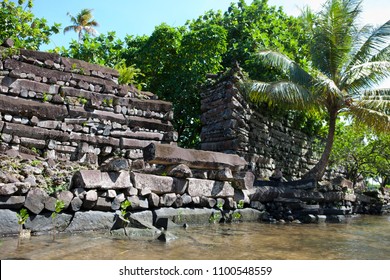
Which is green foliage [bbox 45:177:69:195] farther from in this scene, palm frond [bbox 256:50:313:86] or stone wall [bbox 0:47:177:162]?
palm frond [bbox 256:50:313:86]

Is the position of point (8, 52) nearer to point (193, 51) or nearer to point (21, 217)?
point (21, 217)

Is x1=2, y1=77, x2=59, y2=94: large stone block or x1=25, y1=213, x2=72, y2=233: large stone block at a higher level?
x1=2, y1=77, x2=59, y2=94: large stone block

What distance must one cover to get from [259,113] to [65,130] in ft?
22.1

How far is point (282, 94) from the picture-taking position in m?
11.3

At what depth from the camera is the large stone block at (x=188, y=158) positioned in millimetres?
5455

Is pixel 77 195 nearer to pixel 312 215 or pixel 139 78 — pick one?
pixel 312 215

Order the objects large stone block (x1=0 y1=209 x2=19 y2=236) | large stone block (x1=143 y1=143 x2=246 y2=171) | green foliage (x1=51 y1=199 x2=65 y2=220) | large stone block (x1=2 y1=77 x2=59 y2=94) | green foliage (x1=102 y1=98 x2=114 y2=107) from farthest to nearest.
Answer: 1. green foliage (x1=102 y1=98 x2=114 y2=107)
2. large stone block (x1=2 y1=77 x2=59 y2=94)
3. large stone block (x1=143 y1=143 x2=246 y2=171)
4. green foliage (x1=51 y1=199 x2=65 y2=220)
5. large stone block (x1=0 y1=209 x2=19 y2=236)

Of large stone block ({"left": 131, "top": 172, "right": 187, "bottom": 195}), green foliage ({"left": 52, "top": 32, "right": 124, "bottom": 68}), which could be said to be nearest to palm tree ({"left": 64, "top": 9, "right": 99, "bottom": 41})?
green foliage ({"left": 52, "top": 32, "right": 124, "bottom": 68})

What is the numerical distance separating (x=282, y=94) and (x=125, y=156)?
549 centimetres

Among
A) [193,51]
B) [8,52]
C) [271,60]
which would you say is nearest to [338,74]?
[271,60]

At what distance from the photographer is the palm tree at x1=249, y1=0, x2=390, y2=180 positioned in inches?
456

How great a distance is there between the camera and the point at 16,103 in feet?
25.0

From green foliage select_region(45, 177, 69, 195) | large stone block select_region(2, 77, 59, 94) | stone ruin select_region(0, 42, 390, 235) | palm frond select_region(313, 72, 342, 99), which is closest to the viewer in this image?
green foliage select_region(45, 177, 69, 195)

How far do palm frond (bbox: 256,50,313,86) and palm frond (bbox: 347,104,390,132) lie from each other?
1829mm
